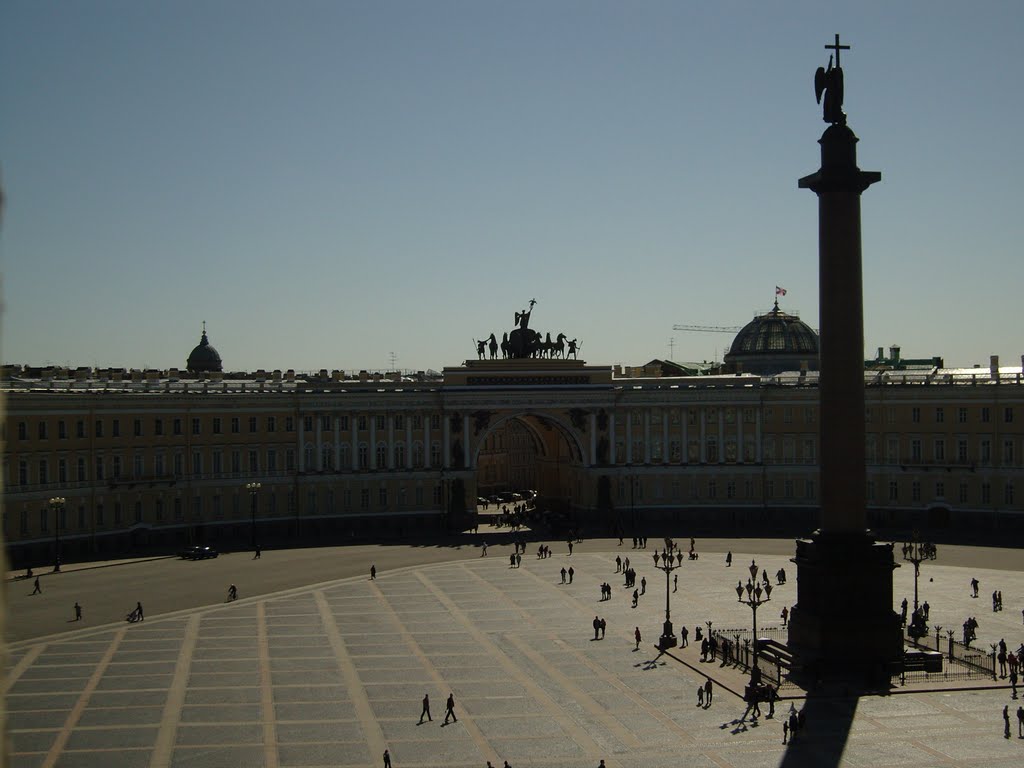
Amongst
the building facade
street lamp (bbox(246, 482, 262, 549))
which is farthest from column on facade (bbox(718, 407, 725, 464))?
street lamp (bbox(246, 482, 262, 549))

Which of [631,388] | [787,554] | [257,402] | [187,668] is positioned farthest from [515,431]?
[187,668]

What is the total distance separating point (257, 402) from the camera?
294ft

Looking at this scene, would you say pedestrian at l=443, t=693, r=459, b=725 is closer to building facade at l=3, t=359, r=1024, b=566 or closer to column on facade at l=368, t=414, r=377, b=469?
building facade at l=3, t=359, r=1024, b=566

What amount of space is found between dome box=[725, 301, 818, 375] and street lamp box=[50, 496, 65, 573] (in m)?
77.4

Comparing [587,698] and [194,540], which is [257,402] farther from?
[587,698]

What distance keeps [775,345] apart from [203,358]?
206 ft

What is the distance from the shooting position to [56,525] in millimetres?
72000

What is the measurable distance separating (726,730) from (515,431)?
95.5 meters

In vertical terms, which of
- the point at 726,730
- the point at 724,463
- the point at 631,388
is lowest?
the point at 726,730

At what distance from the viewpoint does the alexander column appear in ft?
139

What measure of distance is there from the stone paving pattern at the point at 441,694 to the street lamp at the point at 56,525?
659 inches

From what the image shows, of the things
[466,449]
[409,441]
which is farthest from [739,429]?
[409,441]

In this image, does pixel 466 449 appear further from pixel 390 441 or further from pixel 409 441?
pixel 390 441

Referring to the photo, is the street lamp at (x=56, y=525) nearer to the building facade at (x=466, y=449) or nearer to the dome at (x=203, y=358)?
the building facade at (x=466, y=449)
